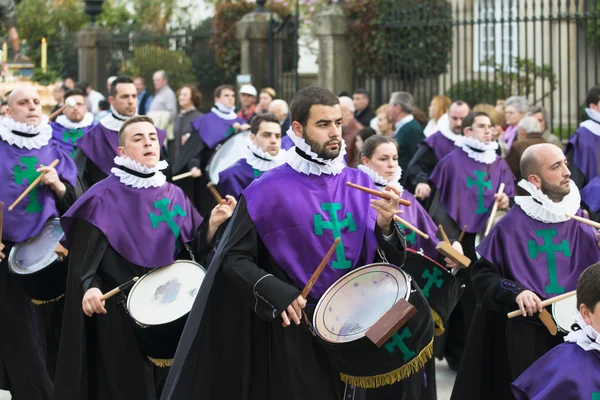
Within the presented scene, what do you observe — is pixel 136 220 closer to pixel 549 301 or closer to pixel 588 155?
pixel 549 301

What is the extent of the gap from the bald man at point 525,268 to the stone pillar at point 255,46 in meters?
13.1

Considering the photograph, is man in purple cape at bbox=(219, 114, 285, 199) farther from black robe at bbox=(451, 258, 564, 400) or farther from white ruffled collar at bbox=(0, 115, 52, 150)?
black robe at bbox=(451, 258, 564, 400)

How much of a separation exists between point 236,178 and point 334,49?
895 centimetres

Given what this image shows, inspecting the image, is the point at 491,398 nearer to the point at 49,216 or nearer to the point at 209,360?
the point at 209,360

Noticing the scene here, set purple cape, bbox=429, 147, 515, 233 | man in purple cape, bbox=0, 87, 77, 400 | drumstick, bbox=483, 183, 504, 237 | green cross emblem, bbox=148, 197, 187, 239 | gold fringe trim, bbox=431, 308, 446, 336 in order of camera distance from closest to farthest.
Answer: green cross emblem, bbox=148, 197, 187, 239
gold fringe trim, bbox=431, 308, 446, 336
man in purple cape, bbox=0, 87, 77, 400
drumstick, bbox=483, 183, 504, 237
purple cape, bbox=429, 147, 515, 233

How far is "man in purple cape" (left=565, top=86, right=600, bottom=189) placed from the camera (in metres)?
10.5

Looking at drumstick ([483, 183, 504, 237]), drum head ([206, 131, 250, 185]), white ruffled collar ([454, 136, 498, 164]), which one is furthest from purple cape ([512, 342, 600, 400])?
drum head ([206, 131, 250, 185])

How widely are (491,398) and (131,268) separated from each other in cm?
221

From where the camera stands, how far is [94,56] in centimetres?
2298

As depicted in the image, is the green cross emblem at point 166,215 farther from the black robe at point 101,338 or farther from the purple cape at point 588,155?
the purple cape at point 588,155

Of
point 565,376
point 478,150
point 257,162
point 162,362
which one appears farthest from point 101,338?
point 478,150

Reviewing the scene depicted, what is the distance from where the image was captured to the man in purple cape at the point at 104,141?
10164mm

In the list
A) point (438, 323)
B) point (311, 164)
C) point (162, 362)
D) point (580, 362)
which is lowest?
point (162, 362)

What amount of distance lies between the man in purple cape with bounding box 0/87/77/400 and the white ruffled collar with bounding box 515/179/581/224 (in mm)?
3247
